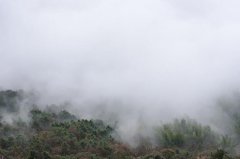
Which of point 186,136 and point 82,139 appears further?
point 186,136

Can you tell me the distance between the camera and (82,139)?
29781 mm

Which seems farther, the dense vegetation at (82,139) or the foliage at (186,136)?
the foliage at (186,136)

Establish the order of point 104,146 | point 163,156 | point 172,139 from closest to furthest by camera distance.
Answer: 1. point 163,156
2. point 104,146
3. point 172,139

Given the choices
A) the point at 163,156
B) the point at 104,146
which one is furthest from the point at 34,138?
the point at 163,156

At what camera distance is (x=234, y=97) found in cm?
3862

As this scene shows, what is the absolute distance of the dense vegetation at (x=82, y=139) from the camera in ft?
89.7

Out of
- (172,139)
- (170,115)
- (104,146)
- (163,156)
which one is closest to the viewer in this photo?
(163,156)

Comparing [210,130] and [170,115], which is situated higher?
[170,115]

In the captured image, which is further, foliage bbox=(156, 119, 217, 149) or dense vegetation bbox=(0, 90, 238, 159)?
foliage bbox=(156, 119, 217, 149)

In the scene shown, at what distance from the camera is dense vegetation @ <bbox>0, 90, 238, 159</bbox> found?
27.3 meters

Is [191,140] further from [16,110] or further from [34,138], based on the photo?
[16,110]

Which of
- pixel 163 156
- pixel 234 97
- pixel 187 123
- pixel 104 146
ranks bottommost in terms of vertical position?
pixel 163 156

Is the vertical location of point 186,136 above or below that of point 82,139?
above

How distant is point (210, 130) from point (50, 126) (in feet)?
33.3
